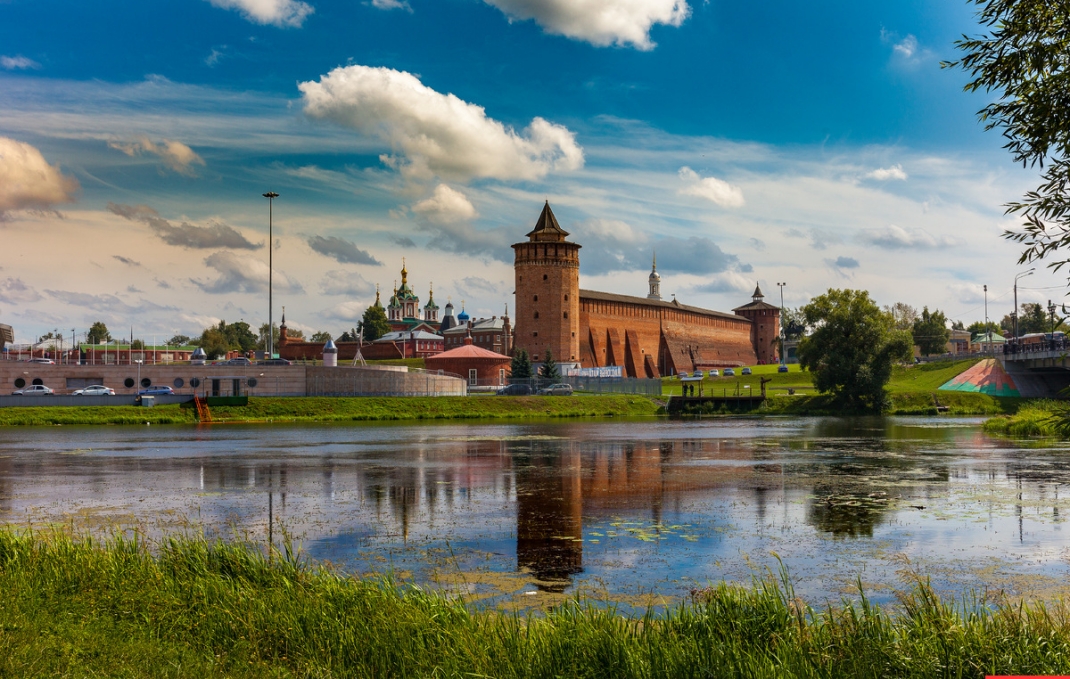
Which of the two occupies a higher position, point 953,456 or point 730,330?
point 730,330

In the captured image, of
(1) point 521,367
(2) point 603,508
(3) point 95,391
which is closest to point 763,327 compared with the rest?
(1) point 521,367

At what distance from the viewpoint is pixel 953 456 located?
2278 centimetres

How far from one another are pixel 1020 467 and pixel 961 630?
52.3ft

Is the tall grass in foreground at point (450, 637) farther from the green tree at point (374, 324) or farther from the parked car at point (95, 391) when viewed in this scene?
the green tree at point (374, 324)

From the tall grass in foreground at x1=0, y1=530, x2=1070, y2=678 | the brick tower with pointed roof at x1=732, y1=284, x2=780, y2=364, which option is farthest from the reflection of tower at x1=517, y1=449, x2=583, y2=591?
the brick tower with pointed roof at x1=732, y1=284, x2=780, y2=364

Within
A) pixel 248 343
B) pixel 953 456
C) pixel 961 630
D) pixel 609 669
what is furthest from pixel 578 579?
pixel 248 343

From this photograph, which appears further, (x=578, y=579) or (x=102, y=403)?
(x=102, y=403)

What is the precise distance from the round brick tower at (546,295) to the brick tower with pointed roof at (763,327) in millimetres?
49959

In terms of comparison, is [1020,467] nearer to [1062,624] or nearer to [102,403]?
[1062,624]

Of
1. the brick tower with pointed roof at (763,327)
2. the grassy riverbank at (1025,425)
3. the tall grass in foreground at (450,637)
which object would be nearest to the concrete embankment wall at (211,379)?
the grassy riverbank at (1025,425)

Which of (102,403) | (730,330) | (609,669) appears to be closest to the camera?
(609,669)

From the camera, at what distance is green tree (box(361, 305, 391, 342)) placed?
120 meters

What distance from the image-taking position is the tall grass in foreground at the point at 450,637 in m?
5.81

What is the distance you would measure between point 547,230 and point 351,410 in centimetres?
4107
